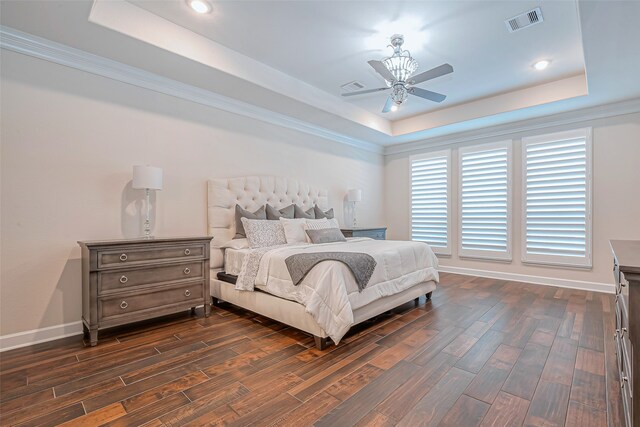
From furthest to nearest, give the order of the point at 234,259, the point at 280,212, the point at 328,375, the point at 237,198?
the point at 280,212 < the point at 237,198 < the point at 234,259 < the point at 328,375

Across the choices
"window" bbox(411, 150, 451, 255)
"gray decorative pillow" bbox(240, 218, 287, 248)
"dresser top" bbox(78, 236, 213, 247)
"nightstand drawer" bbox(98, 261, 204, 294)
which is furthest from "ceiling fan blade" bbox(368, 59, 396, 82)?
"window" bbox(411, 150, 451, 255)

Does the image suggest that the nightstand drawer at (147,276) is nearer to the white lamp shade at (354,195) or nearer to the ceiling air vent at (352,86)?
the ceiling air vent at (352,86)

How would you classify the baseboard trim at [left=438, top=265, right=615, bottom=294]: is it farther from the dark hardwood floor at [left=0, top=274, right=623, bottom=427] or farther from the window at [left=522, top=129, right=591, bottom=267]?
the dark hardwood floor at [left=0, top=274, right=623, bottom=427]

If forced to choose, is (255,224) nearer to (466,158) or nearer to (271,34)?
(271,34)

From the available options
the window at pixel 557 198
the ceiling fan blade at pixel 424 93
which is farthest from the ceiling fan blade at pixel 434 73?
the window at pixel 557 198

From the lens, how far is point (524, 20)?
9.34 feet

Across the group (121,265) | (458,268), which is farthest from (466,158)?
(121,265)

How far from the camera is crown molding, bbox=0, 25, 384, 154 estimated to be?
8.79 feet

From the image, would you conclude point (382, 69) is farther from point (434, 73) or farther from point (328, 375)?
point (328, 375)

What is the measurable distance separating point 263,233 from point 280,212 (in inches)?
28.3

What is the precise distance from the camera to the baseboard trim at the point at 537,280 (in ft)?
14.5

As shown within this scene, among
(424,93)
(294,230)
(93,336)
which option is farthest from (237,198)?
(424,93)

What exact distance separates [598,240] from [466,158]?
7.55ft

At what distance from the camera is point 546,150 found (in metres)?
4.84
